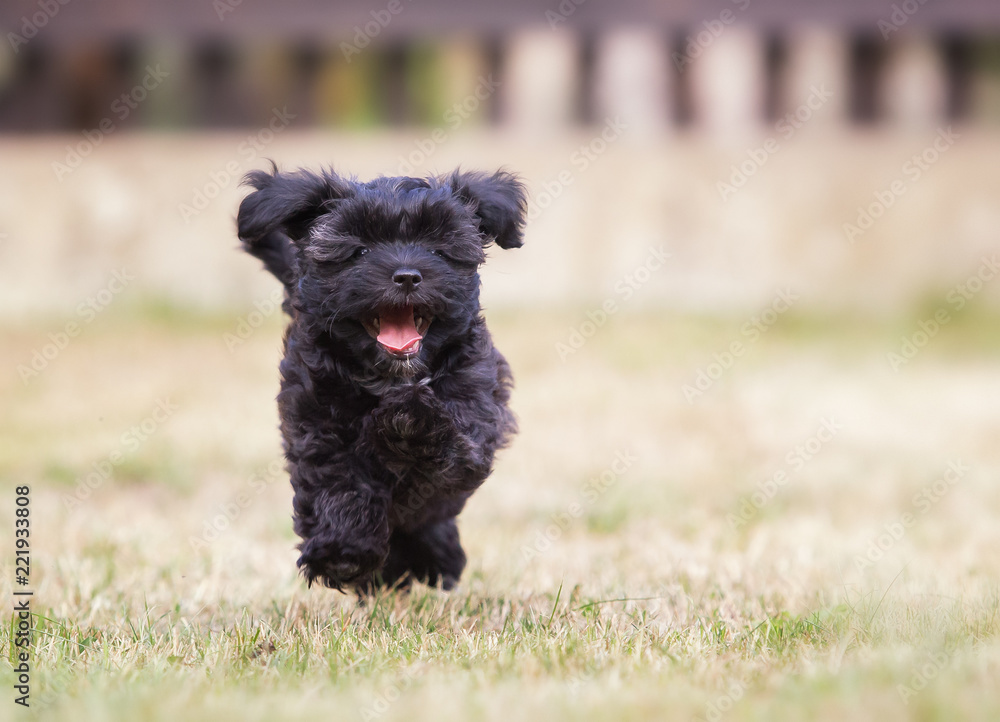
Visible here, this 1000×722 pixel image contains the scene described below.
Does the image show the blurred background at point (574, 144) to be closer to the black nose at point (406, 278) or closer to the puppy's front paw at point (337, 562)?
the puppy's front paw at point (337, 562)

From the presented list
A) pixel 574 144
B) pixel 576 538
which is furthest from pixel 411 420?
pixel 574 144

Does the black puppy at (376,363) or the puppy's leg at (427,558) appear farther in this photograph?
the puppy's leg at (427,558)

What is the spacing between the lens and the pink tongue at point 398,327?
3428mm

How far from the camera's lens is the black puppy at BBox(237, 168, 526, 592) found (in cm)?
341

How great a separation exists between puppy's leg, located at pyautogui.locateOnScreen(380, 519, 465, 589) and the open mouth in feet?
3.72

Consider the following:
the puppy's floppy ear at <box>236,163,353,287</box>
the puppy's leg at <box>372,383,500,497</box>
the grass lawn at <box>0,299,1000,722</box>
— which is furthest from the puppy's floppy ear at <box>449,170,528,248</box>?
the grass lawn at <box>0,299,1000,722</box>

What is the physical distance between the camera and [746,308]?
39.4 feet

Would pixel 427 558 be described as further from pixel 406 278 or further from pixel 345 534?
pixel 406 278

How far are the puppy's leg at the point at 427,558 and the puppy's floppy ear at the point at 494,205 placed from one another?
119 centimetres

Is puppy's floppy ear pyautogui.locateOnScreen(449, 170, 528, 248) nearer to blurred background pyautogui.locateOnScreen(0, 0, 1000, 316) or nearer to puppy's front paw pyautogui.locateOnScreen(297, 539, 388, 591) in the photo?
puppy's front paw pyautogui.locateOnScreen(297, 539, 388, 591)

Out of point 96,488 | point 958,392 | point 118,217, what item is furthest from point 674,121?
point 96,488

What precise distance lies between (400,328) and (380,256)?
0.78ft

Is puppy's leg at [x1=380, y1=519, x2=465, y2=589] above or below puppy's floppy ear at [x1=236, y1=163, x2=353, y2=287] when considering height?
below

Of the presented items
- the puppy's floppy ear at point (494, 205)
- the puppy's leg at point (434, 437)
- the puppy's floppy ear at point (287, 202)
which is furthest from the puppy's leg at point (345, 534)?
the puppy's floppy ear at point (494, 205)
